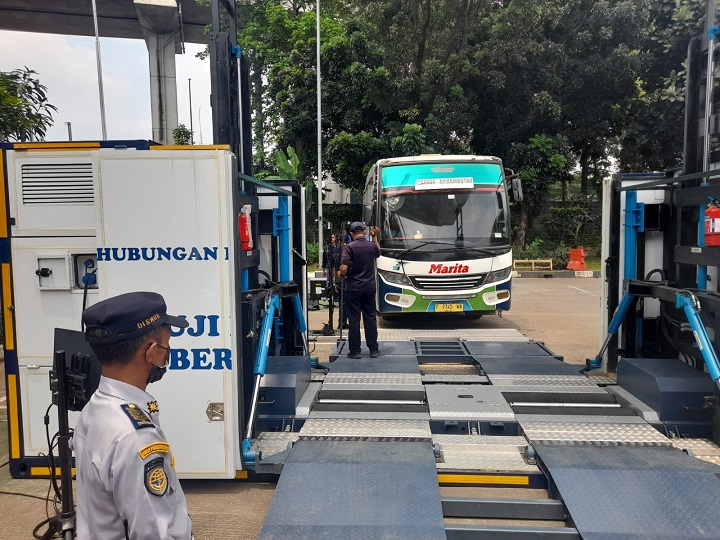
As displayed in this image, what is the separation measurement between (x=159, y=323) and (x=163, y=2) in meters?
26.4

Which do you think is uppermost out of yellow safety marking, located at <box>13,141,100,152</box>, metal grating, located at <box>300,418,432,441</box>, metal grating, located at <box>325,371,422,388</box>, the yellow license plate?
yellow safety marking, located at <box>13,141,100,152</box>

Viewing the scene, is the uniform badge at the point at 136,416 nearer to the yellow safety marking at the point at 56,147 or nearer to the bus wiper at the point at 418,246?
the yellow safety marking at the point at 56,147

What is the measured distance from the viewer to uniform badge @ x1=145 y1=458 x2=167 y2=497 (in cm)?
178

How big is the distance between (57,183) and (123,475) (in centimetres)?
331

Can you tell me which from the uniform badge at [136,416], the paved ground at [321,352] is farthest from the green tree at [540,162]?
the uniform badge at [136,416]

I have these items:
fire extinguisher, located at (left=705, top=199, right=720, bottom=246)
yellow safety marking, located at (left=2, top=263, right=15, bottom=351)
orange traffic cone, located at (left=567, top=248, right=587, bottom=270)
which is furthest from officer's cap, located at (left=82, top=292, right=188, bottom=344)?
orange traffic cone, located at (left=567, top=248, right=587, bottom=270)

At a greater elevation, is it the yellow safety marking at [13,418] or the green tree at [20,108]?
the green tree at [20,108]

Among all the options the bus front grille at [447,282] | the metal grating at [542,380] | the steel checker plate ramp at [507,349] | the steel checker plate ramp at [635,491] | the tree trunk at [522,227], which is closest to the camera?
the steel checker plate ramp at [635,491]

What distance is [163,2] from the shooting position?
80.6 ft

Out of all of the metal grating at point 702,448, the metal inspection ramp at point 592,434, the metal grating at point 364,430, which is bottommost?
the metal grating at point 702,448

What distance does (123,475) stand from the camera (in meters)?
1.75

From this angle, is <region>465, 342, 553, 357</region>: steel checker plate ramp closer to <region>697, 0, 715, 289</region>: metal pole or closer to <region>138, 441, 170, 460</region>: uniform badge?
<region>697, 0, 715, 289</region>: metal pole

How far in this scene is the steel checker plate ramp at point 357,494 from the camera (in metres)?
3.37

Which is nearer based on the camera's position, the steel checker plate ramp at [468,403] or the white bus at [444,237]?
the steel checker plate ramp at [468,403]
